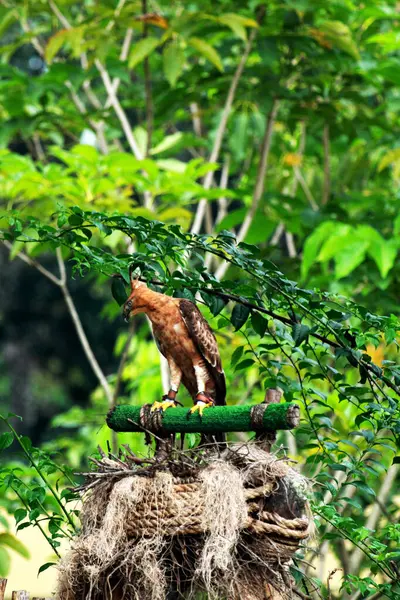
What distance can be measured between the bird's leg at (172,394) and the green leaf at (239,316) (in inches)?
5.3

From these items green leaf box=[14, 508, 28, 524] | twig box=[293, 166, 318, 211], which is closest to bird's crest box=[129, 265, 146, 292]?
green leaf box=[14, 508, 28, 524]

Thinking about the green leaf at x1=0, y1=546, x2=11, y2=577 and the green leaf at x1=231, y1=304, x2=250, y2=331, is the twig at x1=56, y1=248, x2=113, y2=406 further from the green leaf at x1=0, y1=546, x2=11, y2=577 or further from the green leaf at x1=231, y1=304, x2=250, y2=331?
the green leaf at x1=231, y1=304, x2=250, y2=331

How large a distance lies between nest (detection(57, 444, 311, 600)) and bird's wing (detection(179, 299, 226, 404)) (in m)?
0.18

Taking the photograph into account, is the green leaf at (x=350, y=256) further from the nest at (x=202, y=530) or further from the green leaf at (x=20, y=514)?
the nest at (x=202, y=530)

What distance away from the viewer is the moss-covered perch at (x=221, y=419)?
1.52m

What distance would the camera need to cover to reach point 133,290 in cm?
175

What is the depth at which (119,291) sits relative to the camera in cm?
180

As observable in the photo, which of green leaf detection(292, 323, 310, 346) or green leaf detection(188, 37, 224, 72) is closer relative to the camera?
green leaf detection(292, 323, 310, 346)

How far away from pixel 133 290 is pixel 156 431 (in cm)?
27

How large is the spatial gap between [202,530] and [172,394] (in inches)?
11.8

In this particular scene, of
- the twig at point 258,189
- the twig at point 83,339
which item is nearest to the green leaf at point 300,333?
the twig at point 258,189

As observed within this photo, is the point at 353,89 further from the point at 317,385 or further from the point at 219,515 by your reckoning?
the point at 219,515

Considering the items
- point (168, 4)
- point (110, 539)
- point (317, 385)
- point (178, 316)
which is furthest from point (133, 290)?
point (168, 4)

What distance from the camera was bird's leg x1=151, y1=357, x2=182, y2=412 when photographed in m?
1.69
